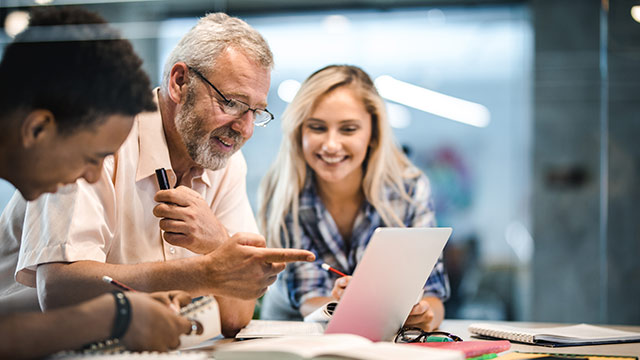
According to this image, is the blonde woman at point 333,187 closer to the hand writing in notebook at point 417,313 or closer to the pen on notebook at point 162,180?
the hand writing in notebook at point 417,313

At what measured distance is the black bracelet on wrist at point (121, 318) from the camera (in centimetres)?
122

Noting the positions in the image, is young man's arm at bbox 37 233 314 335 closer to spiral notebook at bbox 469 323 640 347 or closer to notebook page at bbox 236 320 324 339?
notebook page at bbox 236 320 324 339

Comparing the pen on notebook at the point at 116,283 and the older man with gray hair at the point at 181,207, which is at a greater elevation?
the older man with gray hair at the point at 181,207

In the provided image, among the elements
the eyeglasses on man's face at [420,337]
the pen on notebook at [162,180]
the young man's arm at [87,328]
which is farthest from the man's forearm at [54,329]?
the eyeglasses on man's face at [420,337]

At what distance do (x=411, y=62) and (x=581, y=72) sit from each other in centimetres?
109

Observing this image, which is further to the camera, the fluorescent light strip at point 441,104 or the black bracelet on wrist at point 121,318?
the fluorescent light strip at point 441,104

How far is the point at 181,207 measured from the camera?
5.38 feet

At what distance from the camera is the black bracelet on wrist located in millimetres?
1222

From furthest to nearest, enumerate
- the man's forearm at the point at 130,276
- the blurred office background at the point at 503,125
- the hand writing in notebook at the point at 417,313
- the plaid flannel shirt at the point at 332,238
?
the blurred office background at the point at 503,125, the plaid flannel shirt at the point at 332,238, the hand writing in notebook at the point at 417,313, the man's forearm at the point at 130,276

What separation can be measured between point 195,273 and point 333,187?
115 centimetres

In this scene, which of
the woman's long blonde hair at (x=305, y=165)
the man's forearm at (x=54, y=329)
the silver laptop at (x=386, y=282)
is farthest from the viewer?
the woman's long blonde hair at (x=305, y=165)

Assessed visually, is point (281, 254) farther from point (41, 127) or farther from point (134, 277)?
point (41, 127)

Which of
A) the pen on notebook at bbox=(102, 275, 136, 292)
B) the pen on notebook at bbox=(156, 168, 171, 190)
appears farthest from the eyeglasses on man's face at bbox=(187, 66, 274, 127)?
the pen on notebook at bbox=(102, 275, 136, 292)

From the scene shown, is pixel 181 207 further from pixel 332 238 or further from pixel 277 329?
pixel 332 238
